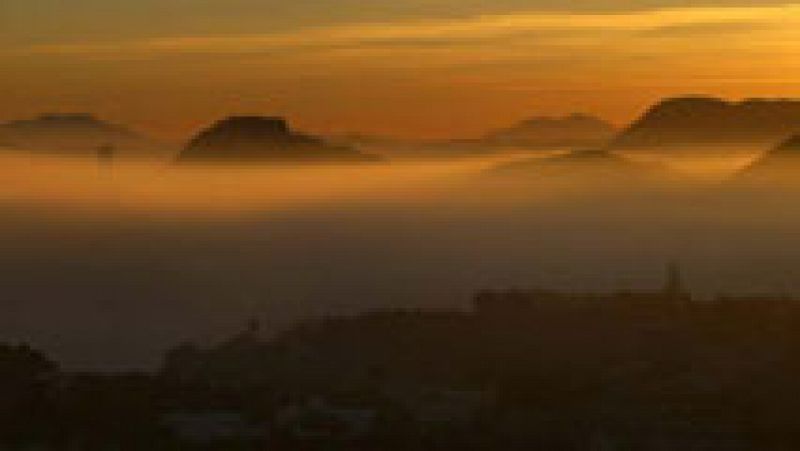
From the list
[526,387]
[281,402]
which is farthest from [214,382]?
[526,387]

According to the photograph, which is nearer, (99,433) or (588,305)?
(99,433)

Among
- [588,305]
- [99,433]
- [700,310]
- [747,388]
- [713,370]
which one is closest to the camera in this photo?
[99,433]

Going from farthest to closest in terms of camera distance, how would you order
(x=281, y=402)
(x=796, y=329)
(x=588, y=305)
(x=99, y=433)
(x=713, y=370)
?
(x=588, y=305) < (x=796, y=329) < (x=713, y=370) < (x=281, y=402) < (x=99, y=433)

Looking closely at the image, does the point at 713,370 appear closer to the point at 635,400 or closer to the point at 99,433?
the point at 635,400

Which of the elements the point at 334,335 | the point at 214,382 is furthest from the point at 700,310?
the point at 214,382

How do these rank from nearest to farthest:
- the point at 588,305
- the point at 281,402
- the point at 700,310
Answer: the point at 281,402 < the point at 700,310 < the point at 588,305

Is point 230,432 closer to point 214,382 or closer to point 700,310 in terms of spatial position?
point 214,382
